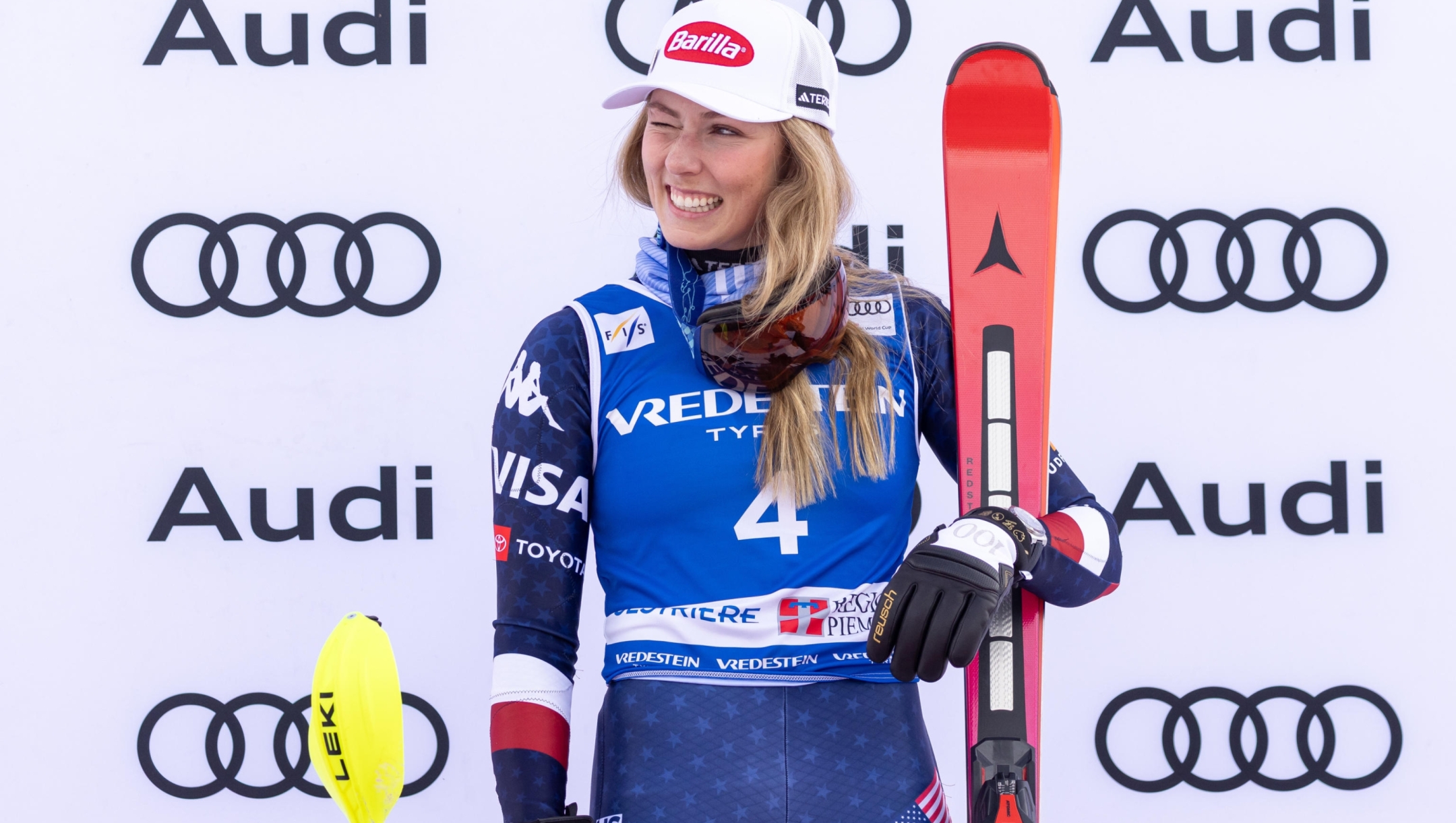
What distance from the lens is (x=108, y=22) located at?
6.91 ft

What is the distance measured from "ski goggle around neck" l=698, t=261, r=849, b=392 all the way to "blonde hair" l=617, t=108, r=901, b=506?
0.01 metres

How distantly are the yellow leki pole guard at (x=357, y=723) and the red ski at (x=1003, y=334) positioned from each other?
2.09 feet

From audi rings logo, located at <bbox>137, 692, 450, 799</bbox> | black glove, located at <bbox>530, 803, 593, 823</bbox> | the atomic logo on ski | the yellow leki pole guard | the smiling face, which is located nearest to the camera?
the yellow leki pole guard

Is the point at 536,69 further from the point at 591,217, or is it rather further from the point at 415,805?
the point at 415,805

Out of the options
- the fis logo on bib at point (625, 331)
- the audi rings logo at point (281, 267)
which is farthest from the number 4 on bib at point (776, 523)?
the audi rings logo at point (281, 267)

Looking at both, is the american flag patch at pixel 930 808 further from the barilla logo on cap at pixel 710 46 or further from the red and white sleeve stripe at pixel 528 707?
the barilla logo on cap at pixel 710 46

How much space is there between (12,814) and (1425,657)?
2.54 m

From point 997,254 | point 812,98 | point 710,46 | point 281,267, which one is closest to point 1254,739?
point 997,254

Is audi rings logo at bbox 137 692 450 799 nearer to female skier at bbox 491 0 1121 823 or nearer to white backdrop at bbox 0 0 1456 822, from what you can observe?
white backdrop at bbox 0 0 1456 822

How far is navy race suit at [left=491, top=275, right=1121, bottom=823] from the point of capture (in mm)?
1221

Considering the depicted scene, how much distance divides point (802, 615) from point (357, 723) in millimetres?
449

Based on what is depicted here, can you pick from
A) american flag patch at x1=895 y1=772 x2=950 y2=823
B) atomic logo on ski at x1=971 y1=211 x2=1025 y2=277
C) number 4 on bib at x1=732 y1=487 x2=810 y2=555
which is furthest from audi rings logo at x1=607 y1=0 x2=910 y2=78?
american flag patch at x1=895 y1=772 x2=950 y2=823

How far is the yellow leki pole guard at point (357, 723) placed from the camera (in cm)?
107

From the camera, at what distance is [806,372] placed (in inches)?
51.4
